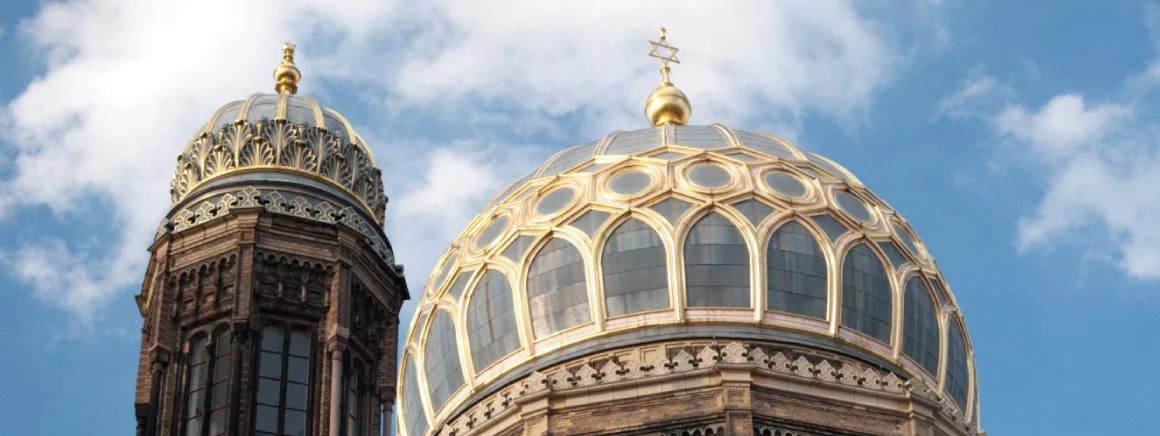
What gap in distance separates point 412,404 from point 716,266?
20.1ft

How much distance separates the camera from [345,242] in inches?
1859

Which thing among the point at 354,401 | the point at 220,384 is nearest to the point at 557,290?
the point at 354,401

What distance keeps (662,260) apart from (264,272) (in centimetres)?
737

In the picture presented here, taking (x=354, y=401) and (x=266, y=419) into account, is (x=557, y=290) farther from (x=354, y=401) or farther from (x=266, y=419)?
(x=266, y=419)

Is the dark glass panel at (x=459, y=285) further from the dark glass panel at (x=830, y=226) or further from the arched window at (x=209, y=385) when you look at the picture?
the dark glass panel at (x=830, y=226)

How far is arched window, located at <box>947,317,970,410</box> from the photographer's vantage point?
146ft

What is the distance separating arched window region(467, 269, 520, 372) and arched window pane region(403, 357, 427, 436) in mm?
1743

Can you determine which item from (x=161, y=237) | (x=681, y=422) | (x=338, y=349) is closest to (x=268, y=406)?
(x=338, y=349)

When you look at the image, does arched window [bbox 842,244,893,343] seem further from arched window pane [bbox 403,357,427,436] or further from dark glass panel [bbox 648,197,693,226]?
arched window pane [bbox 403,357,427,436]

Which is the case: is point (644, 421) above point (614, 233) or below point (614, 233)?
below

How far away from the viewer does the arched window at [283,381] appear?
44375 mm

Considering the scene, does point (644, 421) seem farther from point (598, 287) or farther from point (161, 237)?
point (161, 237)

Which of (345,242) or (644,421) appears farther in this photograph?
(345,242)

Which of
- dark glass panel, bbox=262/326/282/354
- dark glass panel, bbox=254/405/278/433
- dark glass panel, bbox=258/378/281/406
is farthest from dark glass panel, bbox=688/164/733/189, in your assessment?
dark glass panel, bbox=254/405/278/433
